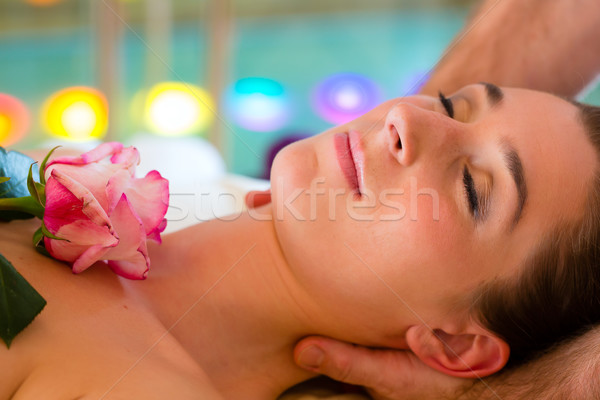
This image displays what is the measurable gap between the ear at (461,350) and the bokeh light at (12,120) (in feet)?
11.1

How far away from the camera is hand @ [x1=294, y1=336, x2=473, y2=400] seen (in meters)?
1.04

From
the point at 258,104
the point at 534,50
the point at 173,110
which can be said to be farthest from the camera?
the point at 258,104

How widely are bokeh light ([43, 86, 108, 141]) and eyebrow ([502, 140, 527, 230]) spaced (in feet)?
8.99

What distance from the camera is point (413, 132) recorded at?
923 millimetres

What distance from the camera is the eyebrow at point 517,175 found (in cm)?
91

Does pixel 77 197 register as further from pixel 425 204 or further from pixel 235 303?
pixel 425 204

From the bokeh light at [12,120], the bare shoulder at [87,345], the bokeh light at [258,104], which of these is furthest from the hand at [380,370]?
the bokeh light at [12,120]

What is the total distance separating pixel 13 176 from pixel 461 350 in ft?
2.44

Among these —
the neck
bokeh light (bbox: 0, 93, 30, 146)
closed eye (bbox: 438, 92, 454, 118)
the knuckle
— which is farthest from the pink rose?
bokeh light (bbox: 0, 93, 30, 146)

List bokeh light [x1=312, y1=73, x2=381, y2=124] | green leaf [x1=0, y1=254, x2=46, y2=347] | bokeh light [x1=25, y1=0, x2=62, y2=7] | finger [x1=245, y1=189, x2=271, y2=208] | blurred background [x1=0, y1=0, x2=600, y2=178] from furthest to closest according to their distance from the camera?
bokeh light [x1=25, y1=0, x2=62, y2=7] < bokeh light [x1=312, y1=73, x2=381, y2=124] < blurred background [x1=0, y1=0, x2=600, y2=178] < finger [x1=245, y1=189, x2=271, y2=208] < green leaf [x1=0, y1=254, x2=46, y2=347]

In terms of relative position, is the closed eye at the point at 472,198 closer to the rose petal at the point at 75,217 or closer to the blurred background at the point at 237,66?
the rose petal at the point at 75,217

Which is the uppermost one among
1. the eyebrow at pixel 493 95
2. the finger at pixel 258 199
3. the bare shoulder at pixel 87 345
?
the eyebrow at pixel 493 95

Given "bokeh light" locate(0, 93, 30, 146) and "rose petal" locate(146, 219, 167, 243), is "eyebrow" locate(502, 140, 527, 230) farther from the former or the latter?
"bokeh light" locate(0, 93, 30, 146)

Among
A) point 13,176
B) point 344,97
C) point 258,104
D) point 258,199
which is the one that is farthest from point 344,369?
point 344,97
